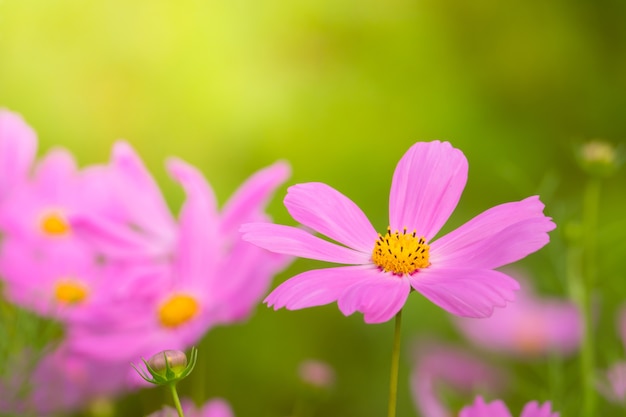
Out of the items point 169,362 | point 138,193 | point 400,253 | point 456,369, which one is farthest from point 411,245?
point 456,369

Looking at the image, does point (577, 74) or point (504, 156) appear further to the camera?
point (577, 74)

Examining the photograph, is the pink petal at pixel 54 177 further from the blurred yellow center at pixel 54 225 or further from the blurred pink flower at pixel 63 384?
the blurred pink flower at pixel 63 384

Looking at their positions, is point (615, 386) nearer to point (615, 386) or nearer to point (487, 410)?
point (615, 386)

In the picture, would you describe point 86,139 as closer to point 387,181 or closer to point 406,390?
point 387,181

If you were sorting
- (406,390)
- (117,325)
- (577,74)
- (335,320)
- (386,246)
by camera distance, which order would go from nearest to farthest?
(386,246), (117,325), (406,390), (335,320), (577,74)

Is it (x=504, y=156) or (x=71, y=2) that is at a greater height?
(x=71, y=2)

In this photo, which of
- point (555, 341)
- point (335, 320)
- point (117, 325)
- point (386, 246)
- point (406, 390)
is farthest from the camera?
point (335, 320)

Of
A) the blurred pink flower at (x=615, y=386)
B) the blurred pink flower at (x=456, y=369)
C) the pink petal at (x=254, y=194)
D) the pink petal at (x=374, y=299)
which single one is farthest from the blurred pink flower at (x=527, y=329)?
the pink petal at (x=374, y=299)

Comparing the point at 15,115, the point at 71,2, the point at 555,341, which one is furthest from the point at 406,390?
the point at 71,2
